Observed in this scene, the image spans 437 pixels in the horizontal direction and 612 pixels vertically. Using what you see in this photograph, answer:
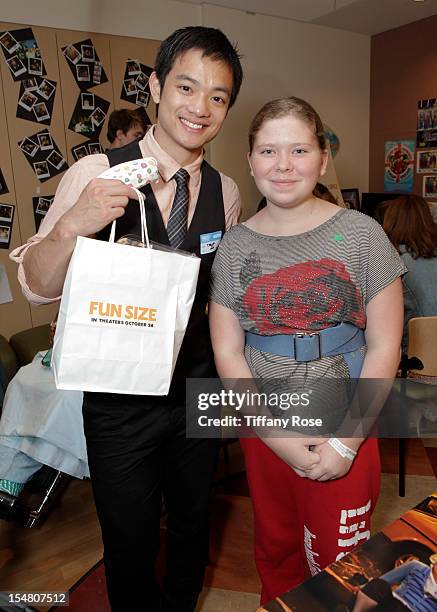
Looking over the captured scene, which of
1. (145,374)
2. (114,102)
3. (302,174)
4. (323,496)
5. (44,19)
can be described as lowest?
(323,496)

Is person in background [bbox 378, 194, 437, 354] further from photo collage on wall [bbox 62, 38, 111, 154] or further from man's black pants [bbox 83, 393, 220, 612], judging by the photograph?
photo collage on wall [bbox 62, 38, 111, 154]

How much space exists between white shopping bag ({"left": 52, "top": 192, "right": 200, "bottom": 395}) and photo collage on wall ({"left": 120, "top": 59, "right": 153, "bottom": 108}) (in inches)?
115

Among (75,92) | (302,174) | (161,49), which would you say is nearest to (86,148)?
(75,92)

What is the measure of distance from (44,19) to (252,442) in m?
3.03

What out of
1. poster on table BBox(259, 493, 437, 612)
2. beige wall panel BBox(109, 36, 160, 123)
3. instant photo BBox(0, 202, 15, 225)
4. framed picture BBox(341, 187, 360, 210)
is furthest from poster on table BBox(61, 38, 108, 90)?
poster on table BBox(259, 493, 437, 612)

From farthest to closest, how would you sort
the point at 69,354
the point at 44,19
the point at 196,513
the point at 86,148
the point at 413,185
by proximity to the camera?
the point at 413,185 → the point at 86,148 → the point at 44,19 → the point at 196,513 → the point at 69,354

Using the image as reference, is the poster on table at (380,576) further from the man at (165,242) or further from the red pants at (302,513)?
the man at (165,242)

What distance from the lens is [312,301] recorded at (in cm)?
125

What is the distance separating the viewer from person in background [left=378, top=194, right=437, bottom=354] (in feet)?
8.17

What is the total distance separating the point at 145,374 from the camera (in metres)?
1.12

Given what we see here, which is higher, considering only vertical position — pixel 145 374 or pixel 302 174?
pixel 302 174

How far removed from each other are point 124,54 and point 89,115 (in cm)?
49

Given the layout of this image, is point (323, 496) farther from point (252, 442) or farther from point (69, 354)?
point (69, 354)

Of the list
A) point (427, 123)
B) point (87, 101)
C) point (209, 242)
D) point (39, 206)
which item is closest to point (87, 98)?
point (87, 101)
